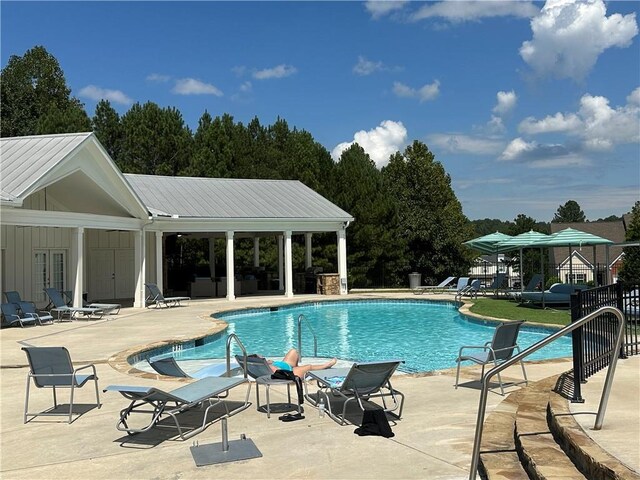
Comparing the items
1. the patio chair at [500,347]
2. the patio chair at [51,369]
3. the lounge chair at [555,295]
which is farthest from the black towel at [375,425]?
the lounge chair at [555,295]

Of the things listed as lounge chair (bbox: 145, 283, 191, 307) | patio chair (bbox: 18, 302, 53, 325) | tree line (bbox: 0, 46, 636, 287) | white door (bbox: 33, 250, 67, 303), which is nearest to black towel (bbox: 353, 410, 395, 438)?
patio chair (bbox: 18, 302, 53, 325)

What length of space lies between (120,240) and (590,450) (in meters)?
24.4

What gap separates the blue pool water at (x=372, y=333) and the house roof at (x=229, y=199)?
461cm

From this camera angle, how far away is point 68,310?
18.0m

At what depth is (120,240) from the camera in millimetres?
26312

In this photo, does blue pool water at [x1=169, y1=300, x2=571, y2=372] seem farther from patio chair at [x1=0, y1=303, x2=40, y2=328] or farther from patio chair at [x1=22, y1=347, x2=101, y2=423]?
patio chair at [x1=0, y1=303, x2=40, y2=328]

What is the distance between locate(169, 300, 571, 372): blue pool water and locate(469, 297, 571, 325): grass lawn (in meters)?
0.67

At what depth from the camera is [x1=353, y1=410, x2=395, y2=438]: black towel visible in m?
5.96

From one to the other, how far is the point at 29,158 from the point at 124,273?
9247mm

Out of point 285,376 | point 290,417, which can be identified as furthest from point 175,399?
point 285,376

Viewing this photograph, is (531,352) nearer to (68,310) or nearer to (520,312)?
(520,312)

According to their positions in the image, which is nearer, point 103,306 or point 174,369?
point 174,369

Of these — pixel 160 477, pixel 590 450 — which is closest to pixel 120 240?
pixel 160 477

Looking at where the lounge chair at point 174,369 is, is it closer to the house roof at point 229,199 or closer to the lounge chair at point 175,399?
the lounge chair at point 175,399
